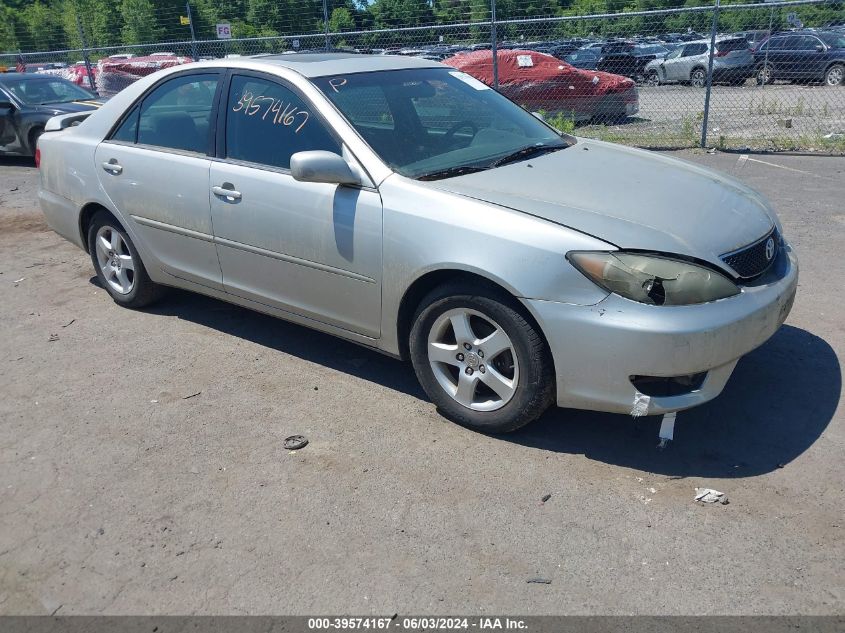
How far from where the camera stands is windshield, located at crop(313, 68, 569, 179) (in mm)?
4129

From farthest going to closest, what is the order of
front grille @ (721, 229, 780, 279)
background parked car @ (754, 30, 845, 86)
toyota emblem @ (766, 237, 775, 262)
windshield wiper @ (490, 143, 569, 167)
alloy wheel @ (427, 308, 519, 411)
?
background parked car @ (754, 30, 845, 86), windshield wiper @ (490, 143, 569, 167), toyota emblem @ (766, 237, 775, 262), alloy wheel @ (427, 308, 519, 411), front grille @ (721, 229, 780, 279)

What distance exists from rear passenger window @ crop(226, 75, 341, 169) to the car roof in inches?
5.6

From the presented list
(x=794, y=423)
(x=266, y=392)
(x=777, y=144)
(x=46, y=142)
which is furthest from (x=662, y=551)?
(x=777, y=144)

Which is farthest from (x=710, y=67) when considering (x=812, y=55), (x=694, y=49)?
(x=694, y=49)

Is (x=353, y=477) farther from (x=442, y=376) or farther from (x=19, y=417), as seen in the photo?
(x=19, y=417)

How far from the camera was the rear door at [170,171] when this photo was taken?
4734 mm

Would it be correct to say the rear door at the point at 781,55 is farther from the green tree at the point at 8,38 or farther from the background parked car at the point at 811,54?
the green tree at the point at 8,38

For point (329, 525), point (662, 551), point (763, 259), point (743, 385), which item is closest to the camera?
point (662, 551)

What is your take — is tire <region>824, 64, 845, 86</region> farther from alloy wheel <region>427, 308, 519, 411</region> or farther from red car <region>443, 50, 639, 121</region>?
alloy wheel <region>427, 308, 519, 411</region>

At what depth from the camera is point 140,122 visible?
17.1 feet

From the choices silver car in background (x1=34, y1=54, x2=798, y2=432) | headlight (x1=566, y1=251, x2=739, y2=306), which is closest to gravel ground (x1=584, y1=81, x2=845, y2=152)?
silver car in background (x1=34, y1=54, x2=798, y2=432)

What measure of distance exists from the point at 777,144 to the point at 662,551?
9784 mm

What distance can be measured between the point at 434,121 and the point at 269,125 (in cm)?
92

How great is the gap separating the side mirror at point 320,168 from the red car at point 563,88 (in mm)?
10367
